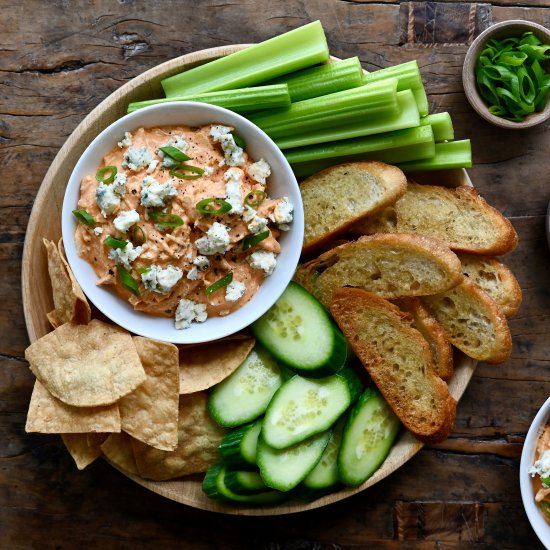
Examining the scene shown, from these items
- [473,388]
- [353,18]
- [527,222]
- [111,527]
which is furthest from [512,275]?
[111,527]

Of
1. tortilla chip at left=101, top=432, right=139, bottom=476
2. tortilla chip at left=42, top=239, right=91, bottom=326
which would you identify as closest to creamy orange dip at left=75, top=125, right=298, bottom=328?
tortilla chip at left=42, top=239, right=91, bottom=326

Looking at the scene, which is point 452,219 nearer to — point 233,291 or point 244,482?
point 233,291

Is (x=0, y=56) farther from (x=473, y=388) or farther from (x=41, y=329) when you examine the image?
(x=473, y=388)

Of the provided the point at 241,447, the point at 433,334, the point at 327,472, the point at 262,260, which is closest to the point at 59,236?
the point at 262,260

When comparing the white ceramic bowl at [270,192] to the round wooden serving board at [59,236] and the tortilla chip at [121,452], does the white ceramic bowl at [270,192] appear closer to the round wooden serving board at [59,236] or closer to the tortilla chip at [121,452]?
the round wooden serving board at [59,236]

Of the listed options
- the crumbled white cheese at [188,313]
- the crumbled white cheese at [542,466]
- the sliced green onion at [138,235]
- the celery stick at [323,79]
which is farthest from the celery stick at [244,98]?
the crumbled white cheese at [542,466]

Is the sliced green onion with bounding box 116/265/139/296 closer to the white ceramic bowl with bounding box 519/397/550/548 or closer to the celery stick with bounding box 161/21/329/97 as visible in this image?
the celery stick with bounding box 161/21/329/97
